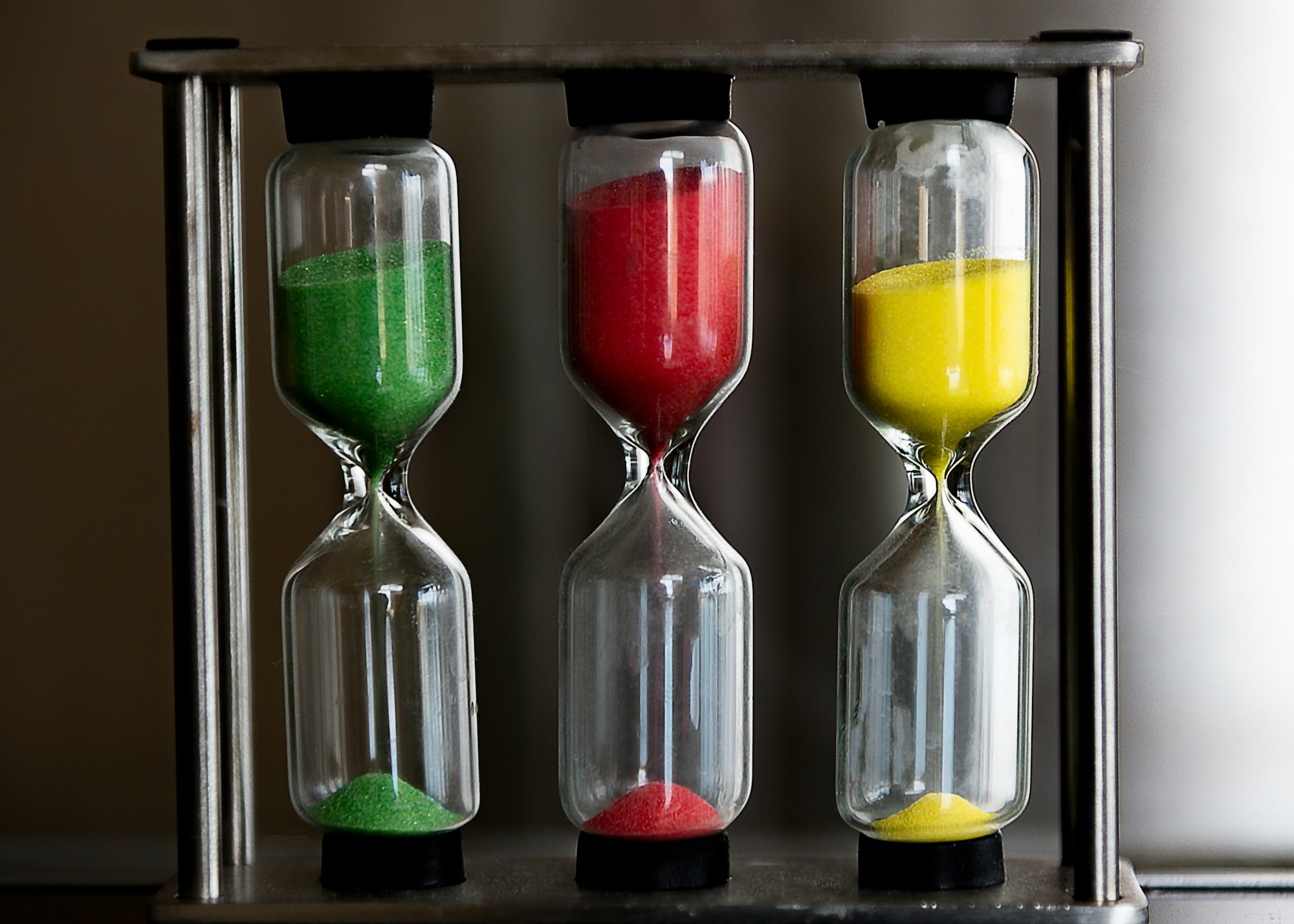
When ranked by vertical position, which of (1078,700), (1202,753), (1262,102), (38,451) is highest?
(1262,102)

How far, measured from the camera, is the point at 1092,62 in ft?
2.42

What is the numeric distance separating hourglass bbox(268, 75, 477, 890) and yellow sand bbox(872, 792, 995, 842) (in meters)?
0.26

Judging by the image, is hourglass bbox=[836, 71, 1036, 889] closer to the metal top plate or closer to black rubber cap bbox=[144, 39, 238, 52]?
the metal top plate

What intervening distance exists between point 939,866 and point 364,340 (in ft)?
1.50

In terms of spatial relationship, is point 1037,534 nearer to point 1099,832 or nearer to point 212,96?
point 1099,832

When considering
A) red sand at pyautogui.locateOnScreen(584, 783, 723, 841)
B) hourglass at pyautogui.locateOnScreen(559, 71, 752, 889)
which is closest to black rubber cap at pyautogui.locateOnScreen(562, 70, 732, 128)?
hourglass at pyautogui.locateOnScreen(559, 71, 752, 889)

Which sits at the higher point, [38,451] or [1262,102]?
[1262,102]

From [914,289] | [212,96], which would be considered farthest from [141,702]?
[914,289]

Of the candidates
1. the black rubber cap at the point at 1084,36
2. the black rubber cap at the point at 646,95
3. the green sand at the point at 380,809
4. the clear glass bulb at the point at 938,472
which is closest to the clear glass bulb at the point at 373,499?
the green sand at the point at 380,809

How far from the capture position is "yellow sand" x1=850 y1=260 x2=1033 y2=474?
756 mm

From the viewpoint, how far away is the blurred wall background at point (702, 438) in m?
0.97

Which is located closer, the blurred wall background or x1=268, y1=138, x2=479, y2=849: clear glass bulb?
x1=268, y1=138, x2=479, y2=849: clear glass bulb

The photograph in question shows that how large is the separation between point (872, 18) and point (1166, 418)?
36 centimetres

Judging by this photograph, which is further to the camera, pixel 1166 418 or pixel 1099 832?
pixel 1166 418
